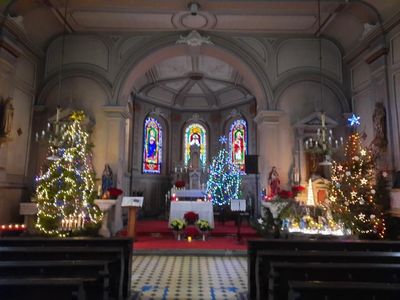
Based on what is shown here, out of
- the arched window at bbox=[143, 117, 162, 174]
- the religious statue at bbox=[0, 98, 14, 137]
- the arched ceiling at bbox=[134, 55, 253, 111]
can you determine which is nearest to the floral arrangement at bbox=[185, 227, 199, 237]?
the religious statue at bbox=[0, 98, 14, 137]

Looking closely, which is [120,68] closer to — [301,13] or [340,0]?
[301,13]

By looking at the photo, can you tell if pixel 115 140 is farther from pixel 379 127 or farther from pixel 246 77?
pixel 379 127

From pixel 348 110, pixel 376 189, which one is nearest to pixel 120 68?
pixel 348 110

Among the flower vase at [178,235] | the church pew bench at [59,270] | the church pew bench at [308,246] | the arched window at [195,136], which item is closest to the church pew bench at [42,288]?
the church pew bench at [59,270]

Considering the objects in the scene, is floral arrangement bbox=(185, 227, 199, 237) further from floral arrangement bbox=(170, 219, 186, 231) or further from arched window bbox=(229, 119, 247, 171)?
arched window bbox=(229, 119, 247, 171)

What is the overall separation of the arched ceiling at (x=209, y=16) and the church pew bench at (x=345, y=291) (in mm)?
7989

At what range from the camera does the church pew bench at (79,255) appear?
399 cm

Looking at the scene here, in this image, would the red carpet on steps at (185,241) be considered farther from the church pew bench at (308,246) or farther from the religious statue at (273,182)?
the church pew bench at (308,246)

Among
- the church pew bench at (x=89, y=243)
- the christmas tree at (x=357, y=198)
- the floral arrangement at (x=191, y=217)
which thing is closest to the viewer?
the church pew bench at (x=89, y=243)

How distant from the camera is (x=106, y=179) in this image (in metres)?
10.1

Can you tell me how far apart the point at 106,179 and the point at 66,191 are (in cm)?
270

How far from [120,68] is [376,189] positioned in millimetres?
8717

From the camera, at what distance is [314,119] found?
10.6 metres

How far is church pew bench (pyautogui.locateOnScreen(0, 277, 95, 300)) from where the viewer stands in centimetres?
274
